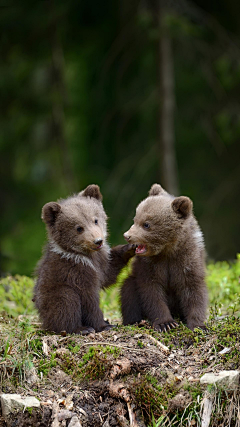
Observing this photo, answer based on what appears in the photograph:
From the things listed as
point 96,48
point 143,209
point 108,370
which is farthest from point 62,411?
point 96,48

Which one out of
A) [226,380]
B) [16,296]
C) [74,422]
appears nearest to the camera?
[74,422]

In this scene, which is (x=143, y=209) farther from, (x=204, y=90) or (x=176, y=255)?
(x=204, y=90)

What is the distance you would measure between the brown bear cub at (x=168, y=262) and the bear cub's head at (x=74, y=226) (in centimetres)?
31

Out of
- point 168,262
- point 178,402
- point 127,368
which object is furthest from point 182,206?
point 178,402

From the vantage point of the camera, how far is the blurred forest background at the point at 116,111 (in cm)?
1151

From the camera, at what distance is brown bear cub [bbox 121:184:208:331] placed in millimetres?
5090

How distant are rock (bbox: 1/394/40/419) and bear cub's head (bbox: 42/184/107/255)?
1.48 metres

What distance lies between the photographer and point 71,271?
5.02 metres

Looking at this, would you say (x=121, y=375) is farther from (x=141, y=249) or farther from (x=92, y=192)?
(x=92, y=192)

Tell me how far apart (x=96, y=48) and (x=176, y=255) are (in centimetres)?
908

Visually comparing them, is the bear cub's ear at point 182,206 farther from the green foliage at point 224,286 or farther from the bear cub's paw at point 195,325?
the green foliage at point 224,286

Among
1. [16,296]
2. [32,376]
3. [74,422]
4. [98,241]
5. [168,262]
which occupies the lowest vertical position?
[74,422]

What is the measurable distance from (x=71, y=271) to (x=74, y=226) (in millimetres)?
411

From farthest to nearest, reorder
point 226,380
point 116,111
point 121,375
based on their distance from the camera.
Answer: point 116,111
point 121,375
point 226,380
